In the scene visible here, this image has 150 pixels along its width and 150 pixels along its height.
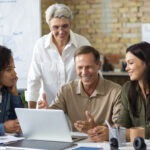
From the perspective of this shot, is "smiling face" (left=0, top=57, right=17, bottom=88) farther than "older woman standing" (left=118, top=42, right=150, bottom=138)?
Yes

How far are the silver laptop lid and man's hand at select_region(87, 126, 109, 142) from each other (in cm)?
14

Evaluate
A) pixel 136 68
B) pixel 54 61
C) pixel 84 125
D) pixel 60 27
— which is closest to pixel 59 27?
pixel 60 27

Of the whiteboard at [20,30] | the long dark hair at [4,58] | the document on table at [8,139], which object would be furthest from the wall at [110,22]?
the document on table at [8,139]

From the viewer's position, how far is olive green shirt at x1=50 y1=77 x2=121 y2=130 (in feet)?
9.25

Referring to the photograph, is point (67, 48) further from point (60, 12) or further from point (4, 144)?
point (4, 144)

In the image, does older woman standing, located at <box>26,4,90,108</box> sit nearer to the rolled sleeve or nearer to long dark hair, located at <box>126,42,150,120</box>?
the rolled sleeve

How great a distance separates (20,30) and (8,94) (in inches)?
53.2

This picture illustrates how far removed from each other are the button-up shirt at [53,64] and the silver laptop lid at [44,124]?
104cm

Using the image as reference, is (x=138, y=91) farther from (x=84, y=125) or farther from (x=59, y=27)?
(x=59, y=27)

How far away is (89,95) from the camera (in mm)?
2877

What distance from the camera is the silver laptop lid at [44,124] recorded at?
2248 mm

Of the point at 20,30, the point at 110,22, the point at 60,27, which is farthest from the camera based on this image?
the point at 110,22

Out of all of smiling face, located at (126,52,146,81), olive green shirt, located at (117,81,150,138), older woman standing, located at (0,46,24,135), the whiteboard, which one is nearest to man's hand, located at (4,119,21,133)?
older woman standing, located at (0,46,24,135)

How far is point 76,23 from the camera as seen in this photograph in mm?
7672
